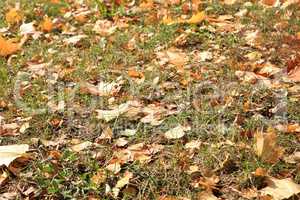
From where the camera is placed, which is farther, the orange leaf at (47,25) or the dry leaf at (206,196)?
the orange leaf at (47,25)

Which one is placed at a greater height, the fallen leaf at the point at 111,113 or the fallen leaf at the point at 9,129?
the fallen leaf at the point at 111,113

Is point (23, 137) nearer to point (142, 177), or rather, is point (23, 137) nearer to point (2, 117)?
point (2, 117)

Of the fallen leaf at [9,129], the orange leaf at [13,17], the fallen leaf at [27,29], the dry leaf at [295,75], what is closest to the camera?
the fallen leaf at [9,129]

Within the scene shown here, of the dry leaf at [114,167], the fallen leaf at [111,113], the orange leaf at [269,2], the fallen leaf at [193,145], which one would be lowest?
the dry leaf at [114,167]

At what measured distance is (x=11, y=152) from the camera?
3051 millimetres

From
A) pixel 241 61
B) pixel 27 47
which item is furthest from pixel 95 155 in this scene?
pixel 27 47

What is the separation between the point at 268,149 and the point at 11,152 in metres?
1.41

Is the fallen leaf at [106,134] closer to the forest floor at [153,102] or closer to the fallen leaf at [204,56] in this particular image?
the forest floor at [153,102]

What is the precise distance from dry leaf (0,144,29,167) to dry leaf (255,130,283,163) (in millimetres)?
1291

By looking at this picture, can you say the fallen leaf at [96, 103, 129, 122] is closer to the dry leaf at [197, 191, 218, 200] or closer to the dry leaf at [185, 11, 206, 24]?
the dry leaf at [197, 191, 218, 200]

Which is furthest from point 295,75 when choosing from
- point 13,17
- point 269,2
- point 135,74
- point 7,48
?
point 13,17

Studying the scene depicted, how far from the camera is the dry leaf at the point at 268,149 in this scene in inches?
112

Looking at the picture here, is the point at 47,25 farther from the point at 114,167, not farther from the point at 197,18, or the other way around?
the point at 114,167

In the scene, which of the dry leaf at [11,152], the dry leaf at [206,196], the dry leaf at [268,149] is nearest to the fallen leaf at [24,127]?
the dry leaf at [11,152]
